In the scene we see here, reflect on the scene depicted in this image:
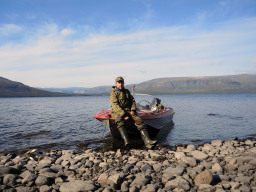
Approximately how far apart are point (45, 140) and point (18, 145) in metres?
1.62

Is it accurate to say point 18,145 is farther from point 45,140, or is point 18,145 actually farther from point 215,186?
point 215,186

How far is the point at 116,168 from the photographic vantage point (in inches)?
249

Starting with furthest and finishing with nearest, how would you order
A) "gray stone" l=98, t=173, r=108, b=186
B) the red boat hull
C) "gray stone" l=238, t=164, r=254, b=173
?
the red boat hull < "gray stone" l=238, t=164, r=254, b=173 < "gray stone" l=98, t=173, r=108, b=186

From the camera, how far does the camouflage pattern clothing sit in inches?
374

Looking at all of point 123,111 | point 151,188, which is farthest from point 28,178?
point 123,111

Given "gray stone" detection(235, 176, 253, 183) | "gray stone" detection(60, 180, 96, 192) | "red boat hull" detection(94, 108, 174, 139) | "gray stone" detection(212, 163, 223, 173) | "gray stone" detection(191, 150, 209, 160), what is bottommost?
"gray stone" detection(191, 150, 209, 160)

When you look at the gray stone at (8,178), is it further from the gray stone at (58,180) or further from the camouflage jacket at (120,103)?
the camouflage jacket at (120,103)

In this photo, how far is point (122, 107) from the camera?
32.4 feet

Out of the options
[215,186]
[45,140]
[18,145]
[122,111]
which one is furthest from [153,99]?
[215,186]

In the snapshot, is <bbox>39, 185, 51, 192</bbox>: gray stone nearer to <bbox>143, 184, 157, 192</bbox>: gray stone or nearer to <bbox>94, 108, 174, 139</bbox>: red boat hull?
<bbox>143, 184, 157, 192</bbox>: gray stone

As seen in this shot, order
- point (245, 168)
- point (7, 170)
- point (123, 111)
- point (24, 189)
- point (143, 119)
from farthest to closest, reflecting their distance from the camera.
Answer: point (143, 119), point (123, 111), point (245, 168), point (7, 170), point (24, 189)

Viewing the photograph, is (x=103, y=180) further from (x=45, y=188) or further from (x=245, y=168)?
(x=245, y=168)

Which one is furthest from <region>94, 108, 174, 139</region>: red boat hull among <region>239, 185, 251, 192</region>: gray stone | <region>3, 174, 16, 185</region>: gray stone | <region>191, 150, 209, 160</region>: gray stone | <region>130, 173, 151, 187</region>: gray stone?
<region>239, 185, 251, 192</region>: gray stone

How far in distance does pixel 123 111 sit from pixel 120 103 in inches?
21.1
